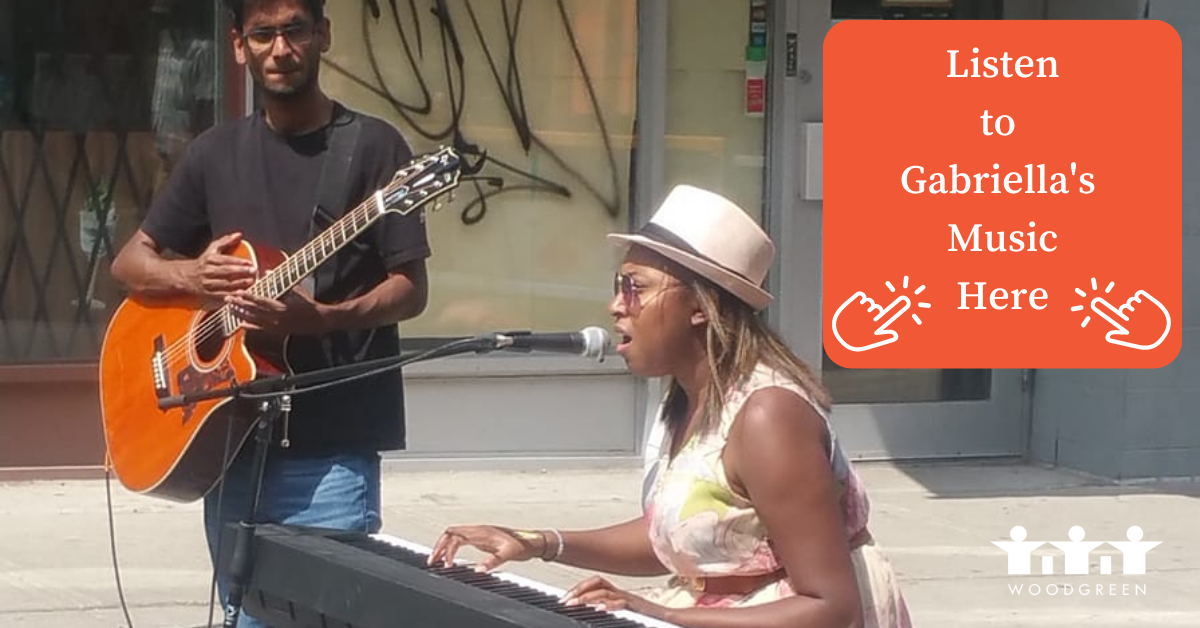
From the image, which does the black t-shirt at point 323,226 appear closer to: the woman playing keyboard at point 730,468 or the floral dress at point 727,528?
the woman playing keyboard at point 730,468

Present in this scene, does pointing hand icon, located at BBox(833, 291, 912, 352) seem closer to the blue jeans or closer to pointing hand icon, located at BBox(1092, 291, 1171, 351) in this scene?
pointing hand icon, located at BBox(1092, 291, 1171, 351)

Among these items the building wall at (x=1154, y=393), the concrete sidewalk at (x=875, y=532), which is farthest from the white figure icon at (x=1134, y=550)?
the building wall at (x=1154, y=393)

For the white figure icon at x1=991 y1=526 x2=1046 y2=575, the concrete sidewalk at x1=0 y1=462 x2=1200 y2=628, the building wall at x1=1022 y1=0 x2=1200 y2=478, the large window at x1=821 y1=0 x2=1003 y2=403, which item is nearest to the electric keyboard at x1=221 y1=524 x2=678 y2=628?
the concrete sidewalk at x1=0 y1=462 x2=1200 y2=628

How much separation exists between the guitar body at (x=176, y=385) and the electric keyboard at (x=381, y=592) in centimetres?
67

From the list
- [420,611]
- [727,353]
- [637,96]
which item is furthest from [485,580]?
[637,96]

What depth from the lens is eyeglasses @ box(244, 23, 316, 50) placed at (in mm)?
3721

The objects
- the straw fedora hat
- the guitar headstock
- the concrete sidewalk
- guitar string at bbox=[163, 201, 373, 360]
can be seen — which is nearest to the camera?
the straw fedora hat

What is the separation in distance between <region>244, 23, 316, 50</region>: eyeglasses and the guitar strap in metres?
0.19

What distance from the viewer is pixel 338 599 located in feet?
8.71

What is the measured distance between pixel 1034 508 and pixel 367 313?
450 cm

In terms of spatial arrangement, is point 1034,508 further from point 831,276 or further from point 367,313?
point 367,313

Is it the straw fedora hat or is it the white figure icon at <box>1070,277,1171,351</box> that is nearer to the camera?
the straw fedora hat

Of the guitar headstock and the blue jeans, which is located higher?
the guitar headstock

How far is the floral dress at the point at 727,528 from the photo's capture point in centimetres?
287
